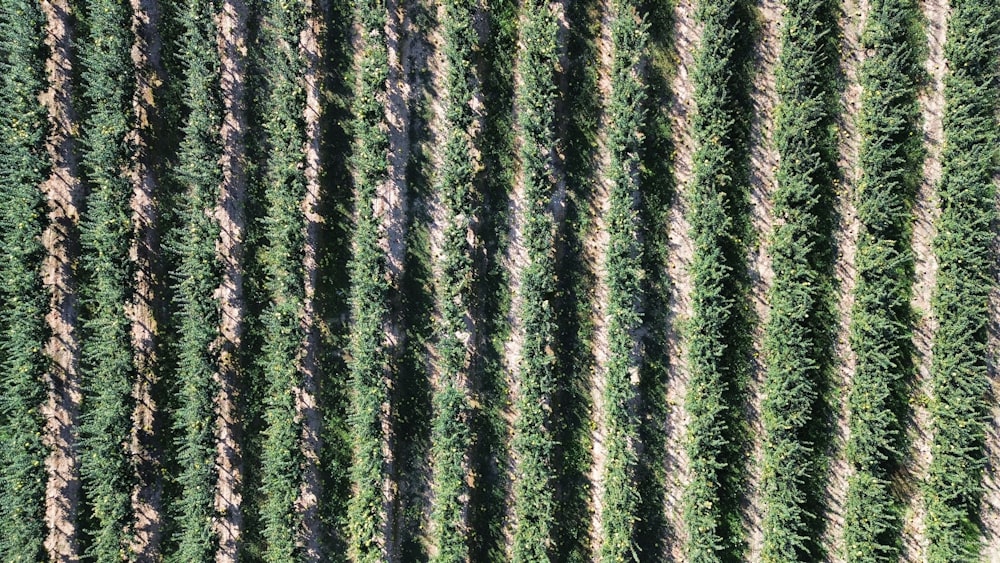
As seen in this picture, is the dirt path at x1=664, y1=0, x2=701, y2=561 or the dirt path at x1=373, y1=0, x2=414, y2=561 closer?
the dirt path at x1=664, y1=0, x2=701, y2=561

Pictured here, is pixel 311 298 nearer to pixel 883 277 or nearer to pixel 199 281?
pixel 199 281

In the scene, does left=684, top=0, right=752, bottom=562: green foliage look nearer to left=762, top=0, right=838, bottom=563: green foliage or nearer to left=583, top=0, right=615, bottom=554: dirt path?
left=762, top=0, right=838, bottom=563: green foliage

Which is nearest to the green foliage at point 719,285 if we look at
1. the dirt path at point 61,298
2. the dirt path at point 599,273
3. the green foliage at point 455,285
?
the dirt path at point 599,273

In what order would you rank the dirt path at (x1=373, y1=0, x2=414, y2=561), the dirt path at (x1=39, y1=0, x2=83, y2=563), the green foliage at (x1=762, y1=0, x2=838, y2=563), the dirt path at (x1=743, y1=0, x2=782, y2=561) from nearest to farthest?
the green foliage at (x1=762, y1=0, x2=838, y2=563) < the dirt path at (x1=743, y1=0, x2=782, y2=561) < the dirt path at (x1=39, y1=0, x2=83, y2=563) < the dirt path at (x1=373, y1=0, x2=414, y2=561)

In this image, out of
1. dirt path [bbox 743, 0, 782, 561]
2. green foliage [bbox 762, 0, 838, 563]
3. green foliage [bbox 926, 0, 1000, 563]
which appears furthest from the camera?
dirt path [bbox 743, 0, 782, 561]

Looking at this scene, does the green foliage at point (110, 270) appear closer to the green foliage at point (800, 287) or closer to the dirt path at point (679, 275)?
the dirt path at point (679, 275)

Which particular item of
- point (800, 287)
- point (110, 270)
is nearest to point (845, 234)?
point (800, 287)

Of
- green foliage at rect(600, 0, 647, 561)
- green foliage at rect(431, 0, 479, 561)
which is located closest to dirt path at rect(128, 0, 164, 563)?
green foliage at rect(431, 0, 479, 561)
